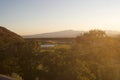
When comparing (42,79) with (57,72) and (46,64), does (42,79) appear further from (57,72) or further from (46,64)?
(46,64)

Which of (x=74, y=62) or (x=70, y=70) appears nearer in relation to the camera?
(x=70, y=70)

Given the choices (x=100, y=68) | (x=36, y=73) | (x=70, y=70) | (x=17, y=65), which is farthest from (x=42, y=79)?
(x=100, y=68)

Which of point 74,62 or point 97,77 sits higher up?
point 74,62

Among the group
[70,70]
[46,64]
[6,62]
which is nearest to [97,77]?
[70,70]

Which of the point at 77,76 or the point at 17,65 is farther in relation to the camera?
the point at 17,65

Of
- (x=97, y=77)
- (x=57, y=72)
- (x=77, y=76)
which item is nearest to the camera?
(x=77, y=76)

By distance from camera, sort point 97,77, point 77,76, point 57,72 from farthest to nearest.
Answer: point 97,77, point 57,72, point 77,76

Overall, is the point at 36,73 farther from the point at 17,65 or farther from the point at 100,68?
the point at 100,68

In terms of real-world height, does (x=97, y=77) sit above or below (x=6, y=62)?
below
